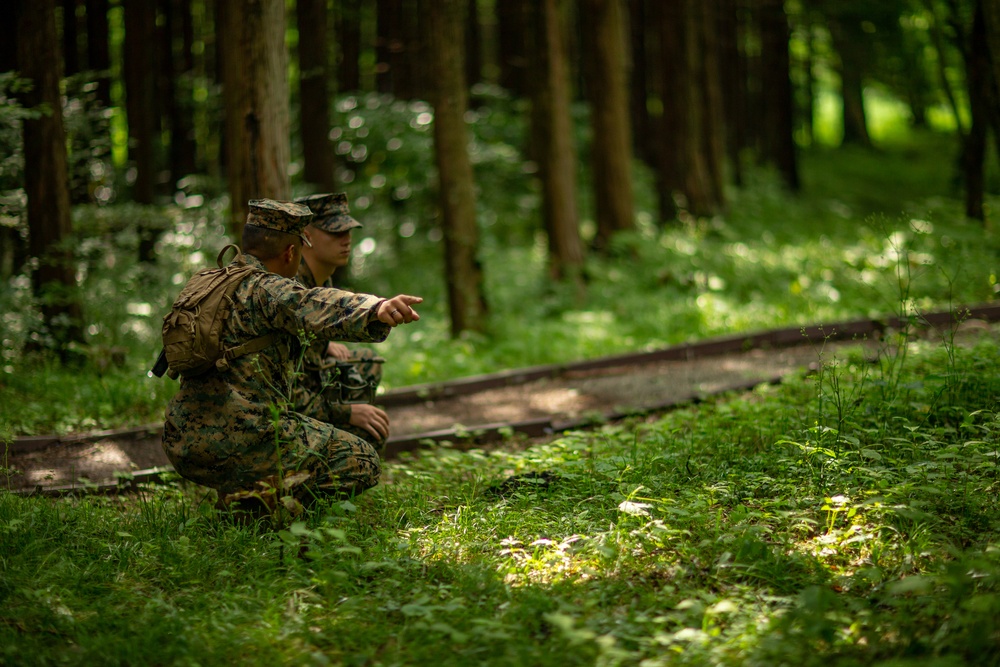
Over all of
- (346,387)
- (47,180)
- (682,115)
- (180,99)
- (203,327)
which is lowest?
(346,387)

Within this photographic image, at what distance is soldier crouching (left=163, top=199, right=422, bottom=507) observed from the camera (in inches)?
172

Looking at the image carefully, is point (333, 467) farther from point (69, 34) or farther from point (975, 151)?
point (975, 151)

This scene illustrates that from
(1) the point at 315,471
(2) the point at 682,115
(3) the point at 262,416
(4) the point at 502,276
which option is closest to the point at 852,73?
(2) the point at 682,115

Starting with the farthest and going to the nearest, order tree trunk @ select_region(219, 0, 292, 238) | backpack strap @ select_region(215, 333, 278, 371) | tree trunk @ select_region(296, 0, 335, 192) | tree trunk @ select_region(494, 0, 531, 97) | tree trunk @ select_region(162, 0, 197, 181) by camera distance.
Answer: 1. tree trunk @ select_region(494, 0, 531, 97)
2. tree trunk @ select_region(162, 0, 197, 181)
3. tree trunk @ select_region(296, 0, 335, 192)
4. tree trunk @ select_region(219, 0, 292, 238)
5. backpack strap @ select_region(215, 333, 278, 371)

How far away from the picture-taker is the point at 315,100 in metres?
14.6

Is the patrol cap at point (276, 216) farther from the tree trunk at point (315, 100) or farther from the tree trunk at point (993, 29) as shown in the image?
the tree trunk at point (315, 100)

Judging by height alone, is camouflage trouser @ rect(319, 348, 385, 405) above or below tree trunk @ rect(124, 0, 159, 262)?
below

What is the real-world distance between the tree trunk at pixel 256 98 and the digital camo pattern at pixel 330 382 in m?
1.66

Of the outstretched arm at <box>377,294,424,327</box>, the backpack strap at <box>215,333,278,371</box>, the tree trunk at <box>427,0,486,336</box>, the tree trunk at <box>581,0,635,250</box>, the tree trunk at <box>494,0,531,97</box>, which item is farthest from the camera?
the tree trunk at <box>494,0,531,97</box>

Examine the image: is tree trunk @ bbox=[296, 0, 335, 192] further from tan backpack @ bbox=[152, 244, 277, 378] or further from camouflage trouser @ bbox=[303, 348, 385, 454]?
tan backpack @ bbox=[152, 244, 277, 378]

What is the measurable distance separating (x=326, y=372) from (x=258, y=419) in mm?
999

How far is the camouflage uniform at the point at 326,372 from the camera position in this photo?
17.0ft

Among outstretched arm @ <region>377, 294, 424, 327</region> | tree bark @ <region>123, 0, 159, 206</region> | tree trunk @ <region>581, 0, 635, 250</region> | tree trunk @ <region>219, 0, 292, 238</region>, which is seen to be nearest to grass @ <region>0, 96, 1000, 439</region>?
tree bark @ <region>123, 0, 159, 206</region>

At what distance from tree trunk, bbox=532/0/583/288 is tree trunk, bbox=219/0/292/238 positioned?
24.1 ft
